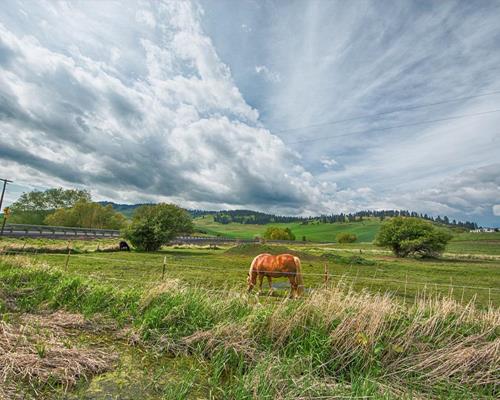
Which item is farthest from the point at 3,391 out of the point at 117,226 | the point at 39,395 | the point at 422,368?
the point at 117,226

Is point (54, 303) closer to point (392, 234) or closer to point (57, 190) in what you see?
point (392, 234)

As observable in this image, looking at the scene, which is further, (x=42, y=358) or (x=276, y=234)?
(x=276, y=234)

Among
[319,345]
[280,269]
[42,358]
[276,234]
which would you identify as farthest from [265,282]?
[276,234]

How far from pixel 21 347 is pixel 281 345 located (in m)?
3.65

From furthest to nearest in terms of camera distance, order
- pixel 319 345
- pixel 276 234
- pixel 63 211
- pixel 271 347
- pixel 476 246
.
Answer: pixel 276 234, pixel 476 246, pixel 63 211, pixel 271 347, pixel 319 345

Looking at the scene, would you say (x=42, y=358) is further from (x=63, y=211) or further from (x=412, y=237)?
(x=63, y=211)

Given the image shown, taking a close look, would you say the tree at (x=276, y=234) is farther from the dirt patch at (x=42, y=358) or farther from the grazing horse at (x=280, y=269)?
the dirt patch at (x=42, y=358)

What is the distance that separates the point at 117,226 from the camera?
64.9 metres

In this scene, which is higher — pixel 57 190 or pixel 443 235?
pixel 57 190

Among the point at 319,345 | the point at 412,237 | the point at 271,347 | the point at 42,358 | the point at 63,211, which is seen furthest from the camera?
the point at 63,211

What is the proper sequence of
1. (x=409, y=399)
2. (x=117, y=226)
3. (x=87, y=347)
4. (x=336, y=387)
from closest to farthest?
1. (x=409, y=399)
2. (x=336, y=387)
3. (x=87, y=347)
4. (x=117, y=226)

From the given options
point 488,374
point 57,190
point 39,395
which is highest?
point 57,190

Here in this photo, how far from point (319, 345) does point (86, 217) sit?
66.7 metres

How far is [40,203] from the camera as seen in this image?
62625mm
